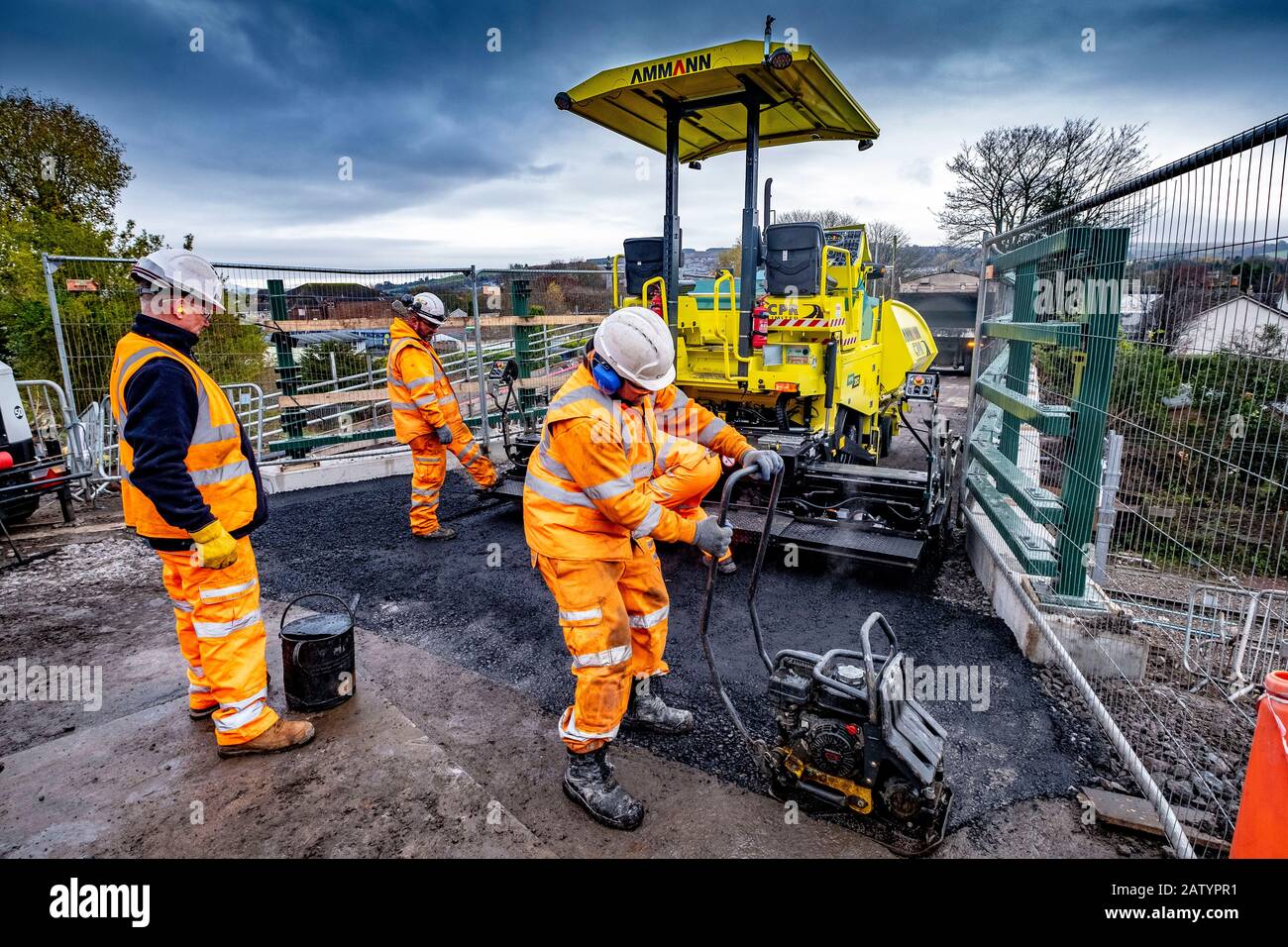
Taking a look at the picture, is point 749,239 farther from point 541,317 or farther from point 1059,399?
point 541,317

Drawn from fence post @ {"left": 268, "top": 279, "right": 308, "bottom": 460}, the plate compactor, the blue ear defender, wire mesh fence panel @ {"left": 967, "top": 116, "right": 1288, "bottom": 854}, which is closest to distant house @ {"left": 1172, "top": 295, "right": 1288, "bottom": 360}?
wire mesh fence panel @ {"left": 967, "top": 116, "right": 1288, "bottom": 854}

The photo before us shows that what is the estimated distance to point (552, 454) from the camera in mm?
2645

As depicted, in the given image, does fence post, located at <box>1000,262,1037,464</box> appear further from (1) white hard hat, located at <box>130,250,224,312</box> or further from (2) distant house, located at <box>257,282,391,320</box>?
(2) distant house, located at <box>257,282,391,320</box>

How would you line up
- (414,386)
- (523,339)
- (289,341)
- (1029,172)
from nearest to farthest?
1. (414,386)
2. (289,341)
3. (523,339)
4. (1029,172)

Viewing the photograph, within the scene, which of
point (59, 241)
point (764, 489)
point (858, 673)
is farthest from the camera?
point (59, 241)

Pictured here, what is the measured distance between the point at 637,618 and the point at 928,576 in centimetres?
268

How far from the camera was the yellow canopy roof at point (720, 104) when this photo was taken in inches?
181

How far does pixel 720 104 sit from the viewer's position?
533 centimetres

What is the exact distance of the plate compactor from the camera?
2301 millimetres

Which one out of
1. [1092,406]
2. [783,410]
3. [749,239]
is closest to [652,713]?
[1092,406]

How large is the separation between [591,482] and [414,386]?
3.60 metres

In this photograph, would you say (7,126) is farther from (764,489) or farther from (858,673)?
(858,673)

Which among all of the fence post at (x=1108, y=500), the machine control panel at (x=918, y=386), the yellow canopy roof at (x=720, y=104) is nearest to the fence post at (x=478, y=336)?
the yellow canopy roof at (x=720, y=104)
